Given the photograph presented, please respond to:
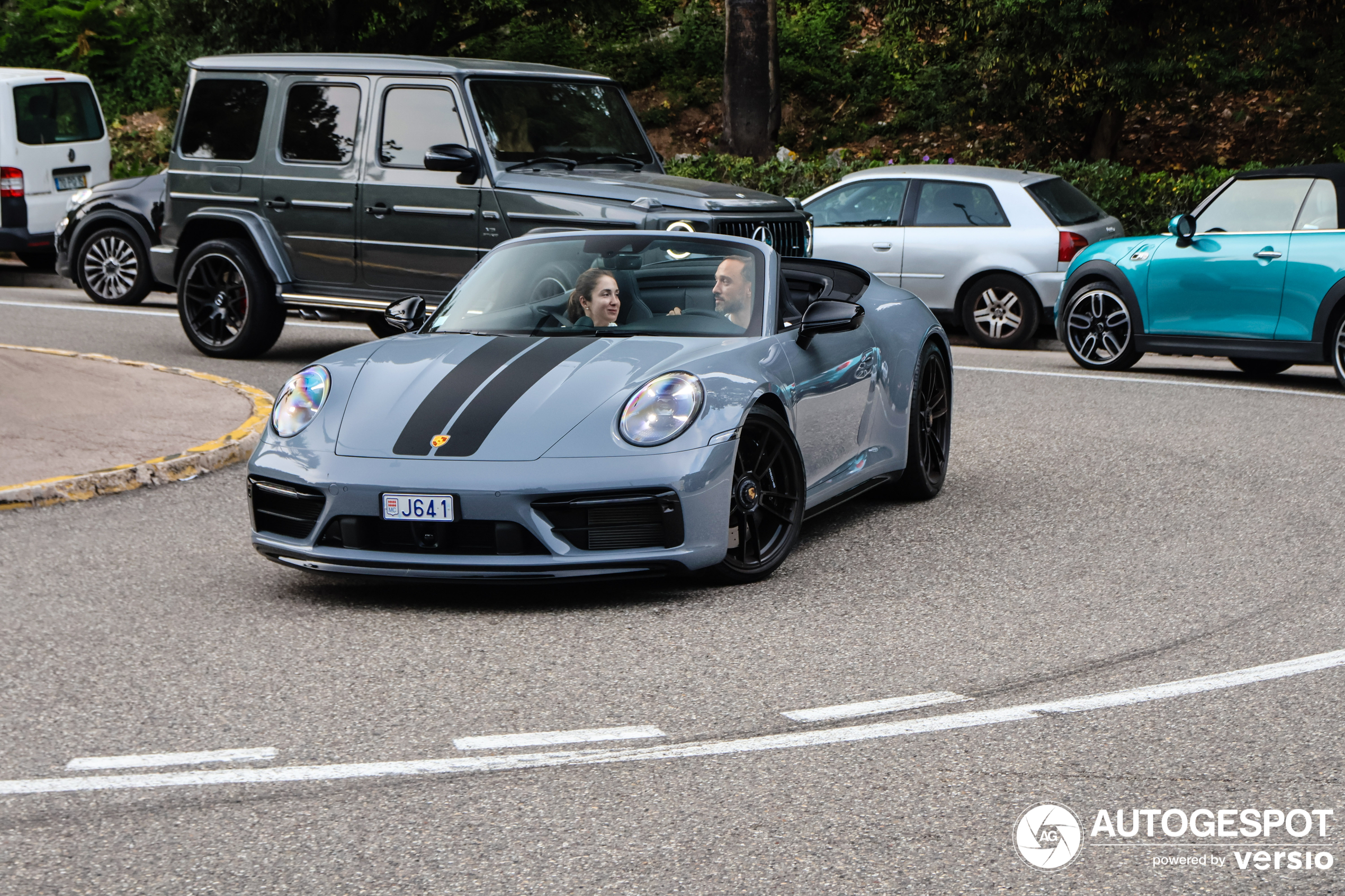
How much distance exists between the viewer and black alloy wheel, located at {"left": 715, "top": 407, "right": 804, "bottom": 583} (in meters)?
6.14

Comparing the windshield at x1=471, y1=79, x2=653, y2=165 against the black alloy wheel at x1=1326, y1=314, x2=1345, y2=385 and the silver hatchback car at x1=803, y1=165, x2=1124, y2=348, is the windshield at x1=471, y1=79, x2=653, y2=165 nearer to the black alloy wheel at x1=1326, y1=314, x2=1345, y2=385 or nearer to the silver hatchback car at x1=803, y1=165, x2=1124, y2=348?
the silver hatchback car at x1=803, y1=165, x2=1124, y2=348

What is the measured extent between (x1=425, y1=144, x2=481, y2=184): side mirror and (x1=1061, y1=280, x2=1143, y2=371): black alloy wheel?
5.23 metres

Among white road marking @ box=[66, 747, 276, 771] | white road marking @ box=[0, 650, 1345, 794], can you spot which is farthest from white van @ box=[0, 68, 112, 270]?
white road marking @ box=[0, 650, 1345, 794]

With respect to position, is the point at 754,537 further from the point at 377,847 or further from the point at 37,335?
the point at 37,335

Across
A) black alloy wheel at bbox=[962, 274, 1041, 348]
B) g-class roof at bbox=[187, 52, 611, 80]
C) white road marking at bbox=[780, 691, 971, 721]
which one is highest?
g-class roof at bbox=[187, 52, 611, 80]

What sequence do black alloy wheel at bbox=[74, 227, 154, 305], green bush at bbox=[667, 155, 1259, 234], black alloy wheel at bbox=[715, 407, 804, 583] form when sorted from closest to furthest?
black alloy wheel at bbox=[715, 407, 804, 583]
black alloy wheel at bbox=[74, 227, 154, 305]
green bush at bbox=[667, 155, 1259, 234]

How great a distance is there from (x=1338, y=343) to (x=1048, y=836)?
9.34m

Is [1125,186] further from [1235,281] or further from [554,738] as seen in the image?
[554,738]

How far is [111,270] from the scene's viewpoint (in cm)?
1736

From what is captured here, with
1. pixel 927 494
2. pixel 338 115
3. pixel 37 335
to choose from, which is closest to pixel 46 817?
pixel 927 494

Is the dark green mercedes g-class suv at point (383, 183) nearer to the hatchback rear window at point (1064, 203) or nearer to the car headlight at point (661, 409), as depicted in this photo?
the hatchback rear window at point (1064, 203)

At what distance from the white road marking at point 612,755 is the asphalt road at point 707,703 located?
0.02 m

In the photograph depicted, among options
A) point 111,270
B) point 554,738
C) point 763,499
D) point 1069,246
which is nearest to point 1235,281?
point 1069,246

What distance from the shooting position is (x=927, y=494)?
26.4 feet
